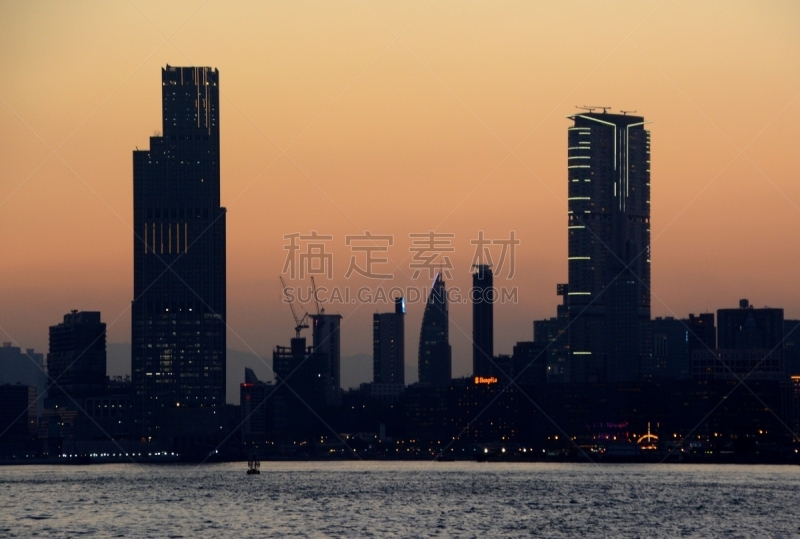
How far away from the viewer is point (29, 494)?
17888 centimetres

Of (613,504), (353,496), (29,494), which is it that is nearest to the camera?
(613,504)

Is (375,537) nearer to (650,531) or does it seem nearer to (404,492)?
(650,531)

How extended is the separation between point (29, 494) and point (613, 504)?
75778mm

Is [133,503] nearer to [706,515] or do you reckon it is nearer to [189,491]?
[189,491]

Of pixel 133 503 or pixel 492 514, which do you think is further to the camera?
pixel 133 503

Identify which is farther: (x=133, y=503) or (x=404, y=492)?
(x=404, y=492)

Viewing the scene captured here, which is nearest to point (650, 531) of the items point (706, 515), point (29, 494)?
point (706, 515)

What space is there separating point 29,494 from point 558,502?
6938 centimetres

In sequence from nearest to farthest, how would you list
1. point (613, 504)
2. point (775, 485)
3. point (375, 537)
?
point (375, 537)
point (613, 504)
point (775, 485)

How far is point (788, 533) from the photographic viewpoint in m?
117

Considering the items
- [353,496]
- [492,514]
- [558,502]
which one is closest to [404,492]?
[353,496]

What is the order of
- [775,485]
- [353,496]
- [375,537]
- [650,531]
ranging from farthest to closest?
[775,485]
[353,496]
[650,531]
[375,537]

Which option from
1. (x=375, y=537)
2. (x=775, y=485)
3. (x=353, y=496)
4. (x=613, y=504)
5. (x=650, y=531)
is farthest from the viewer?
(x=775, y=485)

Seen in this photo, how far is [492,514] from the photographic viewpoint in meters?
135
